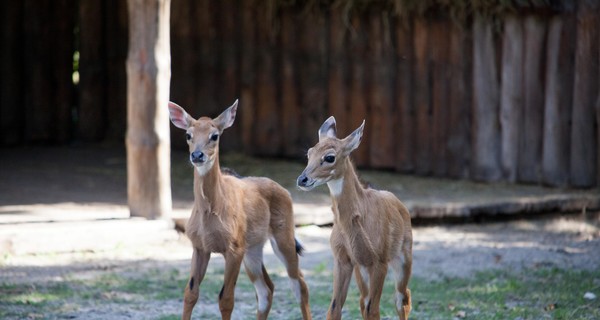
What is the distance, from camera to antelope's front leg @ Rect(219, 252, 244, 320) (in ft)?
23.7

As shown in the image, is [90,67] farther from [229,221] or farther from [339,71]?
[229,221]

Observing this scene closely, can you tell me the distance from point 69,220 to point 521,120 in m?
5.48

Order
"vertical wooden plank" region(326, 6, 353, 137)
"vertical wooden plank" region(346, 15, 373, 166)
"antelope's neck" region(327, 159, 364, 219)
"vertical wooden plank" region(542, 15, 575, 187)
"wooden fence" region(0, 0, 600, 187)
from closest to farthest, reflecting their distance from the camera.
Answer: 1. "antelope's neck" region(327, 159, 364, 219)
2. "vertical wooden plank" region(542, 15, 575, 187)
3. "wooden fence" region(0, 0, 600, 187)
4. "vertical wooden plank" region(346, 15, 373, 166)
5. "vertical wooden plank" region(326, 6, 353, 137)

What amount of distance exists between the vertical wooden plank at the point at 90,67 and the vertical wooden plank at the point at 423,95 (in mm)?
4904

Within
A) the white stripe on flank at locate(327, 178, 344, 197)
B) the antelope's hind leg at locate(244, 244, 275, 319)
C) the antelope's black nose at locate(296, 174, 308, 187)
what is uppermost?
the antelope's black nose at locate(296, 174, 308, 187)

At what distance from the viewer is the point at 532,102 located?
42.8ft

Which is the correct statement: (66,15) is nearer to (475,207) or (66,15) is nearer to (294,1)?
(294,1)

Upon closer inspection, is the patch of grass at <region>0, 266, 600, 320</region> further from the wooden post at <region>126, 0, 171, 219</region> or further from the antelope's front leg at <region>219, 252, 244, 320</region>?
the wooden post at <region>126, 0, 171, 219</region>

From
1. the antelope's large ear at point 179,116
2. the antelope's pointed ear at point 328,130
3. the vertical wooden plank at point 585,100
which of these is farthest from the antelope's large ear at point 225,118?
the vertical wooden plank at point 585,100

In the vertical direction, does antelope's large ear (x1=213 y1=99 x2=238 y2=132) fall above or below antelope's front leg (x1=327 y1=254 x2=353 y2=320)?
above

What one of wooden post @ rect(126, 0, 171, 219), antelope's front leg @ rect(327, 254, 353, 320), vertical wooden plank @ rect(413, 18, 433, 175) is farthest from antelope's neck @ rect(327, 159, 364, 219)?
vertical wooden plank @ rect(413, 18, 433, 175)

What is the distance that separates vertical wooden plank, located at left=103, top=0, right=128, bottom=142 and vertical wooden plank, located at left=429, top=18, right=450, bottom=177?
4.81 m

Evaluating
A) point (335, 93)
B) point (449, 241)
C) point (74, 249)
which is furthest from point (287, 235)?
point (335, 93)

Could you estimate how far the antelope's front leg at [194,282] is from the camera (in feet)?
23.6
